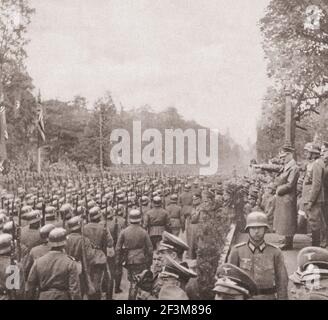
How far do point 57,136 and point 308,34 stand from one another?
4614 mm

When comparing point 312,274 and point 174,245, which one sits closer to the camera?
point 312,274

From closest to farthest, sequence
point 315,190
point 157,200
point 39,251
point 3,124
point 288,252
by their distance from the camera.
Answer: point 39,251, point 315,190, point 288,252, point 157,200, point 3,124

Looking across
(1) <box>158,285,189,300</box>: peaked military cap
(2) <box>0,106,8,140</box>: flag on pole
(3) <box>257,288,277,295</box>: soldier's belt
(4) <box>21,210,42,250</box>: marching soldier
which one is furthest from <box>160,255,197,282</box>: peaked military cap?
(2) <box>0,106,8,140</box>: flag on pole

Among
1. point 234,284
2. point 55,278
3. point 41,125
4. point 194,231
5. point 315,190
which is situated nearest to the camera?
point 234,284

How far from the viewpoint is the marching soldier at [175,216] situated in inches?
413

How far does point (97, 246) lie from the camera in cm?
844

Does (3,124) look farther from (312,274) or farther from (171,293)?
(312,274)

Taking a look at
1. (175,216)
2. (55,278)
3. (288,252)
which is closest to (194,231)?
(288,252)

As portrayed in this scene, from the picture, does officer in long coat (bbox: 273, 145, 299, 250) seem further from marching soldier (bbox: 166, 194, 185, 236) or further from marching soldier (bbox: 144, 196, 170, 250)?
marching soldier (bbox: 166, 194, 185, 236)

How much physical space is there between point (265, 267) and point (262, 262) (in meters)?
0.06

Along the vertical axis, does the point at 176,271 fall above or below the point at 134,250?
above

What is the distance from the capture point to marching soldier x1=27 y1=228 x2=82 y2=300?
6.63m

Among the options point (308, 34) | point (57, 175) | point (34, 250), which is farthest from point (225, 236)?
point (57, 175)
